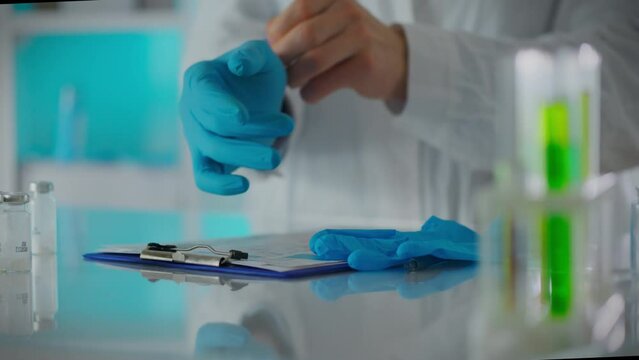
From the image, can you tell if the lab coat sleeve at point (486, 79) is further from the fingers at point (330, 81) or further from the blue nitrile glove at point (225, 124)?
the blue nitrile glove at point (225, 124)

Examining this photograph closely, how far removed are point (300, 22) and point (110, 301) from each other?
0.78 m

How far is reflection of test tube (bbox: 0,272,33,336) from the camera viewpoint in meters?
0.64

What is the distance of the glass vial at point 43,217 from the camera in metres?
1.06

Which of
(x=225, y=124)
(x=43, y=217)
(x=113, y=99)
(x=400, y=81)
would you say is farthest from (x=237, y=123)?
(x=113, y=99)

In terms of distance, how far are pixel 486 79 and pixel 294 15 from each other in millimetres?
321

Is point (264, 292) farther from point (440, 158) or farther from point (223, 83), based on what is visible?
point (440, 158)

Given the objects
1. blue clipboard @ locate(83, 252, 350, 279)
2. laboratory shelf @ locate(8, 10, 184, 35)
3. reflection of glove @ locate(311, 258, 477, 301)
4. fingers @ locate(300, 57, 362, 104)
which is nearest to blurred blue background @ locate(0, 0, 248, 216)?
laboratory shelf @ locate(8, 10, 184, 35)

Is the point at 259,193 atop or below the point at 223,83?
below

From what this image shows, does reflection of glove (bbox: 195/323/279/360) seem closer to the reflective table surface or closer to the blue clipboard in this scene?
the reflective table surface

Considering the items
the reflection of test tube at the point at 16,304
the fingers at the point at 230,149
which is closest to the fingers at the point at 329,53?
the fingers at the point at 230,149

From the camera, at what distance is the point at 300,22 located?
1433 millimetres

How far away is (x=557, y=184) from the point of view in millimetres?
510

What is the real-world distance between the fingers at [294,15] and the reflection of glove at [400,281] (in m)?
0.62

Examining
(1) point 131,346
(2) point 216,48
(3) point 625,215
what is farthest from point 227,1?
(1) point 131,346
